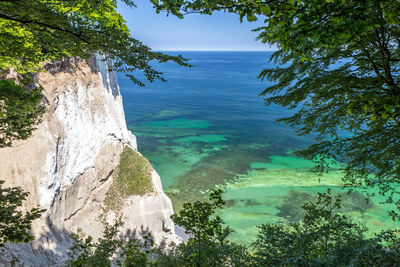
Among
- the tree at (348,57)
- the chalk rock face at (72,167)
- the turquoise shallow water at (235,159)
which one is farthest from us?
the turquoise shallow water at (235,159)

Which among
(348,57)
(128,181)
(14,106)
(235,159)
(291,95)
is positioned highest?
(348,57)

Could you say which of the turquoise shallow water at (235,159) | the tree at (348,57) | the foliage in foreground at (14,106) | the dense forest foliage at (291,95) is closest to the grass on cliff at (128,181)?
the turquoise shallow water at (235,159)

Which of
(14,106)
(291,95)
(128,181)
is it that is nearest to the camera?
(14,106)

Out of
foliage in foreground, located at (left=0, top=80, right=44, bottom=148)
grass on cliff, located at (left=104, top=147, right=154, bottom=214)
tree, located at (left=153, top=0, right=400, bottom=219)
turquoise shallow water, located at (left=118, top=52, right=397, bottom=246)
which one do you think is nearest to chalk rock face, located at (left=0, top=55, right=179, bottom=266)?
grass on cliff, located at (left=104, top=147, right=154, bottom=214)

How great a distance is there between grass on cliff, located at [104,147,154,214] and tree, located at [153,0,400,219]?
14.0 m

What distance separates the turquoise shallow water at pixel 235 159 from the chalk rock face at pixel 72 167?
6.58 m

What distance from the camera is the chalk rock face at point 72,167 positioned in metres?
11.8

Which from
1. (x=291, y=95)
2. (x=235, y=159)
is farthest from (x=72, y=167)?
(x=235, y=159)

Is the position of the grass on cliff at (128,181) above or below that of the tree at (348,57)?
below

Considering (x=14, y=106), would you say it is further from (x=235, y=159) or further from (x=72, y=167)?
(x=235, y=159)

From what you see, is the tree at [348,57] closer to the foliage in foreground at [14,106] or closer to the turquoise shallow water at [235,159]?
the turquoise shallow water at [235,159]

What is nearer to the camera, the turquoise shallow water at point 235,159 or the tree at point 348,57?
the tree at point 348,57

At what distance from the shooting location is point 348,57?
5.57 meters

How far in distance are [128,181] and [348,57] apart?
17458mm
